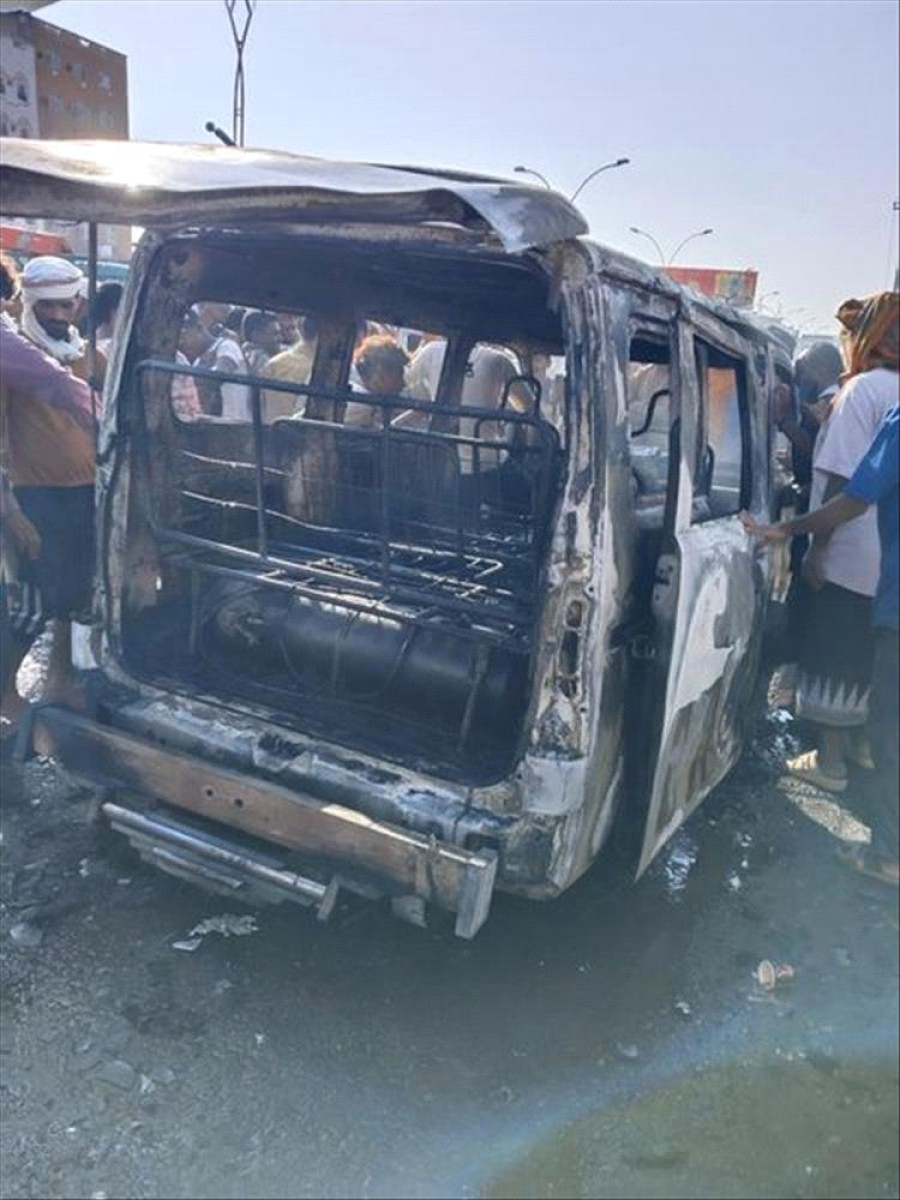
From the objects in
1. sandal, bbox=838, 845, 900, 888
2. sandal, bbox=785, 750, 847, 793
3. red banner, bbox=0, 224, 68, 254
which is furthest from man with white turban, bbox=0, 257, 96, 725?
red banner, bbox=0, 224, 68, 254

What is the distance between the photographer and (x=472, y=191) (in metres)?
2.10

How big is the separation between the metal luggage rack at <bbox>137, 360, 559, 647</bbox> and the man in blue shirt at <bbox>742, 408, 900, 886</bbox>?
1.04 metres

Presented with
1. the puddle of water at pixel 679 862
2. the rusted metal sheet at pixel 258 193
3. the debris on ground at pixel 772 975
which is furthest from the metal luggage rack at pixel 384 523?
the debris on ground at pixel 772 975

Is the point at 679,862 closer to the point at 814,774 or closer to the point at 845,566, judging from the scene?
the point at 814,774

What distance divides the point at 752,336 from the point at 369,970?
2829mm

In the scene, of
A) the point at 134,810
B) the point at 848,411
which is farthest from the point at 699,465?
the point at 134,810

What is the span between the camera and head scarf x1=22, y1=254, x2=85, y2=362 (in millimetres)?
4031

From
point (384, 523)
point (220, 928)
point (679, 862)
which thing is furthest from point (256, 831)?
point (679, 862)

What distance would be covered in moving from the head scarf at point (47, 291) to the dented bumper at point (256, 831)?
1797 mm

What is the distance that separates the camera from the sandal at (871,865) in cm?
370

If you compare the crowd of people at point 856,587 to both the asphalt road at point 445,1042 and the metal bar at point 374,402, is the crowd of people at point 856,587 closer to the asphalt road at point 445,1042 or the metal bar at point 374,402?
the asphalt road at point 445,1042

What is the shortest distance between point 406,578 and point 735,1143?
1920mm

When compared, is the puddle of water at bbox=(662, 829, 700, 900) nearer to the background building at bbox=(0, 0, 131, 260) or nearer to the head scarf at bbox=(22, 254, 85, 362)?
the head scarf at bbox=(22, 254, 85, 362)

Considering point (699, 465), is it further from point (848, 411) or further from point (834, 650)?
point (834, 650)
